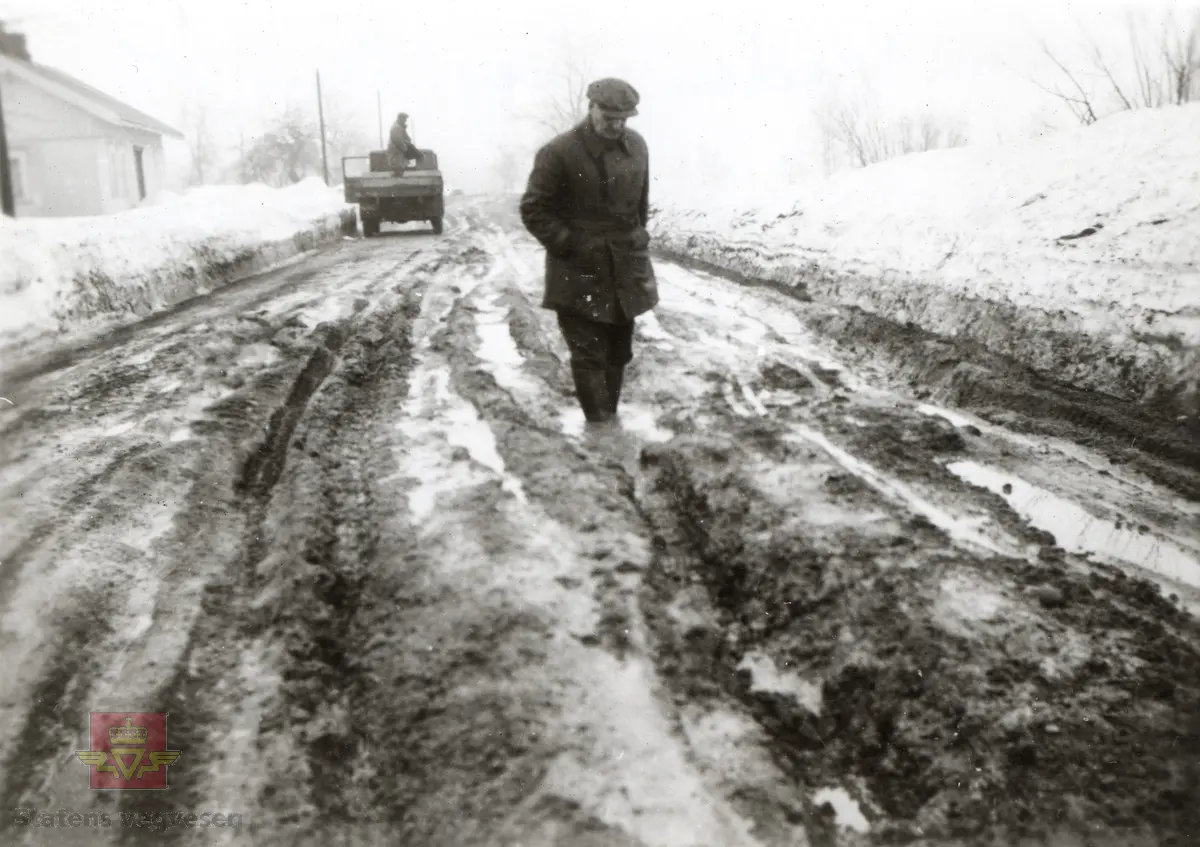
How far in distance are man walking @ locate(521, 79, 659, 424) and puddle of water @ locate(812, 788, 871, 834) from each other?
2452 millimetres

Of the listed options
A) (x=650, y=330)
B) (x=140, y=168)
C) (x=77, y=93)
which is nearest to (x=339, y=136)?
(x=140, y=168)

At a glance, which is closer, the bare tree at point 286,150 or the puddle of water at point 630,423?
the puddle of water at point 630,423

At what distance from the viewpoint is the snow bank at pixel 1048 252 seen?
434cm

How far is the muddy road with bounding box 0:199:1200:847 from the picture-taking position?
5.66 ft

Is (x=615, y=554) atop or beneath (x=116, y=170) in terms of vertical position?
beneath

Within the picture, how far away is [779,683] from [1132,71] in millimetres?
9023

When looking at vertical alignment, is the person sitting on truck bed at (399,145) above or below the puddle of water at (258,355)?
above

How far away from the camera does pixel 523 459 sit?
3.49 meters

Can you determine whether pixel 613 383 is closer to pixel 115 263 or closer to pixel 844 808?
pixel 844 808

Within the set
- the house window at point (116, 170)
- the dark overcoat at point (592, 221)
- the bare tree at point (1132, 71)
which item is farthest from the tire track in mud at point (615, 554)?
the house window at point (116, 170)

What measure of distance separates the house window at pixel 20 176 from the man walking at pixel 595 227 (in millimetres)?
23304

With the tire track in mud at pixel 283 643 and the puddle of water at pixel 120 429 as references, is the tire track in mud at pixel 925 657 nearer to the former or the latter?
the tire track in mud at pixel 283 643

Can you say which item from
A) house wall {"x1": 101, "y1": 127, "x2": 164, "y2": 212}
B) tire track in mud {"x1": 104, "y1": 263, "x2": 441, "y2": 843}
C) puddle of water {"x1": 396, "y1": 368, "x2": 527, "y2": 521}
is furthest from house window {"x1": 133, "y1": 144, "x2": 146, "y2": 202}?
tire track in mud {"x1": 104, "y1": 263, "x2": 441, "y2": 843}

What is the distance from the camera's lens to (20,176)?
72.0ft
